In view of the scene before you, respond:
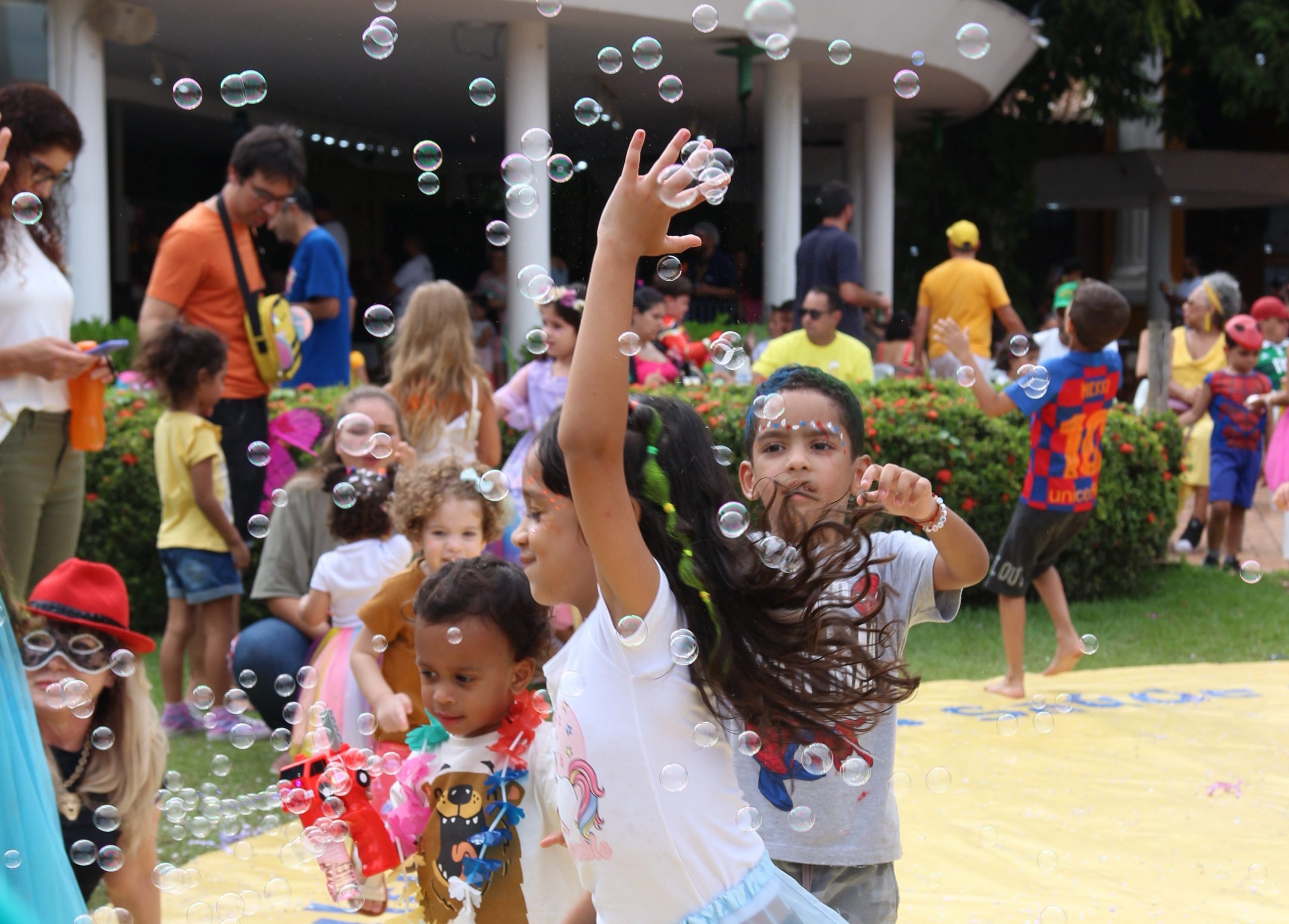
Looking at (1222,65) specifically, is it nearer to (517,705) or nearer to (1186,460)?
(1186,460)

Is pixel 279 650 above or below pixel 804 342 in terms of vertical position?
below

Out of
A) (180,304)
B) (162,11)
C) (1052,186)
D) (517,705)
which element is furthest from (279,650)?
(1052,186)

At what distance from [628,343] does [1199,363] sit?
746cm

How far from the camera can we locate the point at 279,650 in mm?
4059

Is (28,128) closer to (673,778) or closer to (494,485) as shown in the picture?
(494,485)

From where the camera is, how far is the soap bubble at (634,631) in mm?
1677

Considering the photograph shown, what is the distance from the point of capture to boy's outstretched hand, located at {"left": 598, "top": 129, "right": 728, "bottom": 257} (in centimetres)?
159

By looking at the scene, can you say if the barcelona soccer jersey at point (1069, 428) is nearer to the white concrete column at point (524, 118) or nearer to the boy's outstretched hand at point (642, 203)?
the boy's outstretched hand at point (642, 203)

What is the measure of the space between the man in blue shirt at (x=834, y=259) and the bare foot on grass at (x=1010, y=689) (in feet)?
6.29

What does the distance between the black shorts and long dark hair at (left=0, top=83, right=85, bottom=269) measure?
3406mm

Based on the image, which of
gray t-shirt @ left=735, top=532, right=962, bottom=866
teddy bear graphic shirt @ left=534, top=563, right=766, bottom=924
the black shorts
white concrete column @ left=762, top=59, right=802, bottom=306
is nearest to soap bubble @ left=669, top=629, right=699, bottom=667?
teddy bear graphic shirt @ left=534, top=563, right=766, bottom=924

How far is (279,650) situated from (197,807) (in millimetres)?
512

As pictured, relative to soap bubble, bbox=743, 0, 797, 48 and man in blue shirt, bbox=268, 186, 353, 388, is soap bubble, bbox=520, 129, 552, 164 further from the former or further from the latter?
man in blue shirt, bbox=268, 186, 353, 388

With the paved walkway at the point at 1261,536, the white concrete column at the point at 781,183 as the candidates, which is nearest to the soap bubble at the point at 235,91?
the paved walkway at the point at 1261,536
